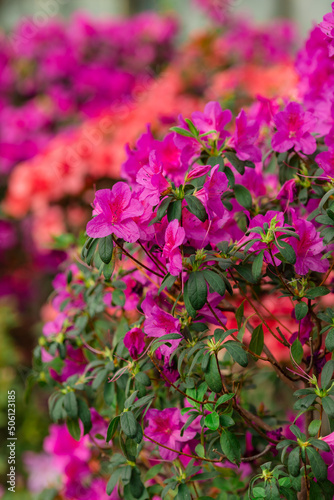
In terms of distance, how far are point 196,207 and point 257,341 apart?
9.2 inches

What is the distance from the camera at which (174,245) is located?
0.75 m

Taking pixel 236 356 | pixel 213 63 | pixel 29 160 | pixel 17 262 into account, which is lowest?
pixel 17 262

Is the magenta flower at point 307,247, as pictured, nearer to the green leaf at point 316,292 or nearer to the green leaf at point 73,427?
the green leaf at point 316,292

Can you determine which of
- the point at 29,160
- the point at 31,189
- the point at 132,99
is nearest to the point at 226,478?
the point at 31,189

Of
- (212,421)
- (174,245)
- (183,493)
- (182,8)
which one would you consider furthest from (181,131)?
(182,8)

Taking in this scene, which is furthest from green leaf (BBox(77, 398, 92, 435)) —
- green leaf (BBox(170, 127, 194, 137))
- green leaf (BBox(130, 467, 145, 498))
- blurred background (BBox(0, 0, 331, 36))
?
blurred background (BBox(0, 0, 331, 36))

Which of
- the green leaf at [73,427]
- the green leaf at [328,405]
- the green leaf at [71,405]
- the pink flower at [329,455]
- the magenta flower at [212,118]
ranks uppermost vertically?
the magenta flower at [212,118]

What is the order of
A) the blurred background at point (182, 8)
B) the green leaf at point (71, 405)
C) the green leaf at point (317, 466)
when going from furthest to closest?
the blurred background at point (182, 8)
the green leaf at point (71, 405)
the green leaf at point (317, 466)

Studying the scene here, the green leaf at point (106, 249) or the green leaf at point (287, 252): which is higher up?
the green leaf at point (287, 252)

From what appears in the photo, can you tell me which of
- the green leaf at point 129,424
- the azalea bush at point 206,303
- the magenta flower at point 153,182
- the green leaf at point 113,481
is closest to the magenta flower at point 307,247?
the azalea bush at point 206,303

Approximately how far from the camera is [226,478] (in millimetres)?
1068

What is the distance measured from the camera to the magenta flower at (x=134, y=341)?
0.86 meters

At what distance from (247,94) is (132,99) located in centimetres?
119

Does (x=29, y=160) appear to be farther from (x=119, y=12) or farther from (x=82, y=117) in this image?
(x=119, y=12)
